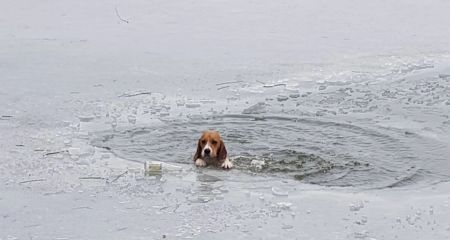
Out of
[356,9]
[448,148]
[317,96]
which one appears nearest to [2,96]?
[317,96]

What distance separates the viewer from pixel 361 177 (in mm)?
8047

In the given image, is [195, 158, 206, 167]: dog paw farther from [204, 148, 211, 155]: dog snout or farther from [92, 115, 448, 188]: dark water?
[92, 115, 448, 188]: dark water

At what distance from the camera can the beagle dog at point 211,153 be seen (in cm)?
855

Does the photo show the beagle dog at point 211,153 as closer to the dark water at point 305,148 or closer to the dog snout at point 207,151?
the dog snout at point 207,151

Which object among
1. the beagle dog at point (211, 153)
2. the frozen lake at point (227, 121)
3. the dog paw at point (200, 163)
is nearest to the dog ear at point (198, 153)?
the beagle dog at point (211, 153)

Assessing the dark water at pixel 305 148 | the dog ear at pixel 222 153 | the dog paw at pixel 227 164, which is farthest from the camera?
the dog ear at pixel 222 153

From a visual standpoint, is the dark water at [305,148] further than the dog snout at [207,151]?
No

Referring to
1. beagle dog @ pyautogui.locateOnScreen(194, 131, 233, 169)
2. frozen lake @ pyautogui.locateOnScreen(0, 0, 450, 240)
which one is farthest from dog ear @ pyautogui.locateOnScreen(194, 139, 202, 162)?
frozen lake @ pyautogui.locateOnScreen(0, 0, 450, 240)

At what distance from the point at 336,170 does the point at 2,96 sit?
5.08 m

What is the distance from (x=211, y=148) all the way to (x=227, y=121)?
1.79 metres

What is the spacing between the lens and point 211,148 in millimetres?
8562

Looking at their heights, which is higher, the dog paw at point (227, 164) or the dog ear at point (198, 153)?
the dog ear at point (198, 153)

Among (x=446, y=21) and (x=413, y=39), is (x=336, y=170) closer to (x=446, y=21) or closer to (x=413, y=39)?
(x=413, y=39)

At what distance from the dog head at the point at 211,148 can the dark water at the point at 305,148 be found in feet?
0.63
